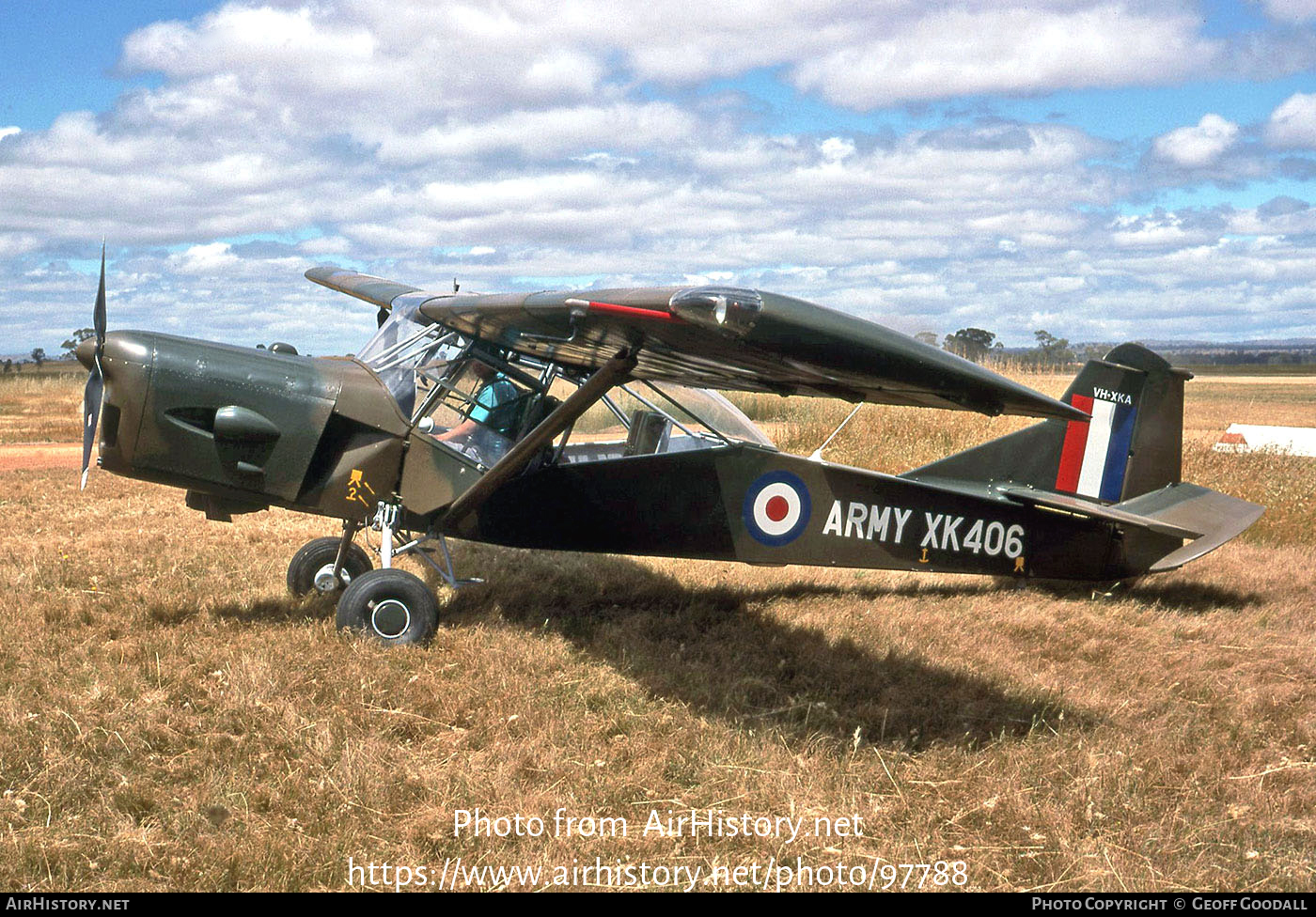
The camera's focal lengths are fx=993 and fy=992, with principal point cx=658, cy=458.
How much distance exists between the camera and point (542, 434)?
581cm

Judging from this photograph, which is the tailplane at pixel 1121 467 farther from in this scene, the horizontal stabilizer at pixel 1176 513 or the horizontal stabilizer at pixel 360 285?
the horizontal stabilizer at pixel 360 285

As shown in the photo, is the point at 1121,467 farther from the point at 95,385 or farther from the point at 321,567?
the point at 95,385

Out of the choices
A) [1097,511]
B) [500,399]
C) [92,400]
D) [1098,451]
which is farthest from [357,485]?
[1098,451]

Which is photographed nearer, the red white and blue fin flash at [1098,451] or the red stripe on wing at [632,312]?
the red stripe on wing at [632,312]

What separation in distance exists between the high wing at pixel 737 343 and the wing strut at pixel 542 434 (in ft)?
0.41

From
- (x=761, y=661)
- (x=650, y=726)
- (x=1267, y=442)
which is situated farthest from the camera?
(x=1267, y=442)

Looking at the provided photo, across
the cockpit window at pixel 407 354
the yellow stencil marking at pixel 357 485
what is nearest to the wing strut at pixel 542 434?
the yellow stencil marking at pixel 357 485

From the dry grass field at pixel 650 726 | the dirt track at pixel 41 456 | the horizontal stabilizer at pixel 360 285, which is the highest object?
the horizontal stabilizer at pixel 360 285

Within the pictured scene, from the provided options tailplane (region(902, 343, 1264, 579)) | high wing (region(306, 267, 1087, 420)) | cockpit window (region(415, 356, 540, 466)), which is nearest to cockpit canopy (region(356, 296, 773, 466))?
cockpit window (region(415, 356, 540, 466))

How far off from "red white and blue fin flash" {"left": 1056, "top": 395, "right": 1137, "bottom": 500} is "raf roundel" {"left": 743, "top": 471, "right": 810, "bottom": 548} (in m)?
2.49

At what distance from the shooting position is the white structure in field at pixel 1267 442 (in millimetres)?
14367

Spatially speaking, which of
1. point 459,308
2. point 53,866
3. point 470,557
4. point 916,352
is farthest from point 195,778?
point 470,557

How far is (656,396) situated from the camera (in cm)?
703

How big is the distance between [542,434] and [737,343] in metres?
1.82
